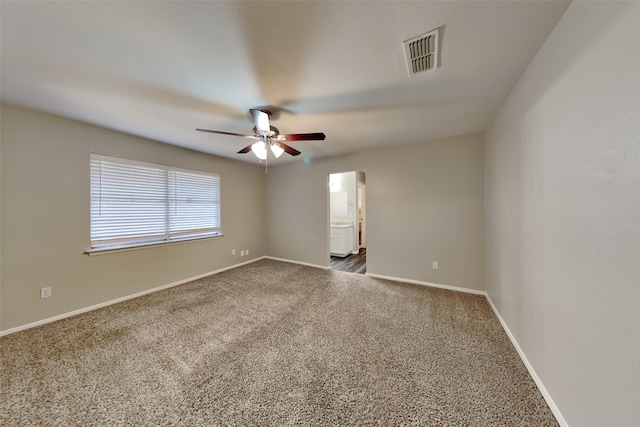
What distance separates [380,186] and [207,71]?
3.02 meters

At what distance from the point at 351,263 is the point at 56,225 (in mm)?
4715

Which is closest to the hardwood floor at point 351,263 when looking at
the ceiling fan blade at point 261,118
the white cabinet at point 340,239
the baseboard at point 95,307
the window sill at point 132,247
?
the white cabinet at point 340,239

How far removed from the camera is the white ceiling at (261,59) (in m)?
1.16

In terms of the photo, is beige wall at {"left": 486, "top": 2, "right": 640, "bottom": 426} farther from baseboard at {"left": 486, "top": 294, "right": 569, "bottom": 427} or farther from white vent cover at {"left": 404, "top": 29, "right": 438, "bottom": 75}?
white vent cover at {"left": 404, "top": 29, "right": 438, "bottom": 75}

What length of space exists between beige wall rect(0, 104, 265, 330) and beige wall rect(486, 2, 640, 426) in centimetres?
460

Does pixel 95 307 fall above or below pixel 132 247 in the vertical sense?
below

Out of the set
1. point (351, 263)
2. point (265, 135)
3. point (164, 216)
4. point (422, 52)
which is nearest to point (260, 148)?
point (265, 135)

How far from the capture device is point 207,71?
1641 mm

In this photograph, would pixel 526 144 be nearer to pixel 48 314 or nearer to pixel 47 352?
pixel 47 352

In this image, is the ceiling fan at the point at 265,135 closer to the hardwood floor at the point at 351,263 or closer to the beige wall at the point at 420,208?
the beige wall at the point at 420,208

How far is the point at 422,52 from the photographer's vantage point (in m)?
1.45

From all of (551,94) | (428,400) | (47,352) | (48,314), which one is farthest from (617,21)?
(48,314)

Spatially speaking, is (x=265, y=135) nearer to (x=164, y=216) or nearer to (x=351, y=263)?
(x=164, y=216)

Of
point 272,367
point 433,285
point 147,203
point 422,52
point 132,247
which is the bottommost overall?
point 272,367
